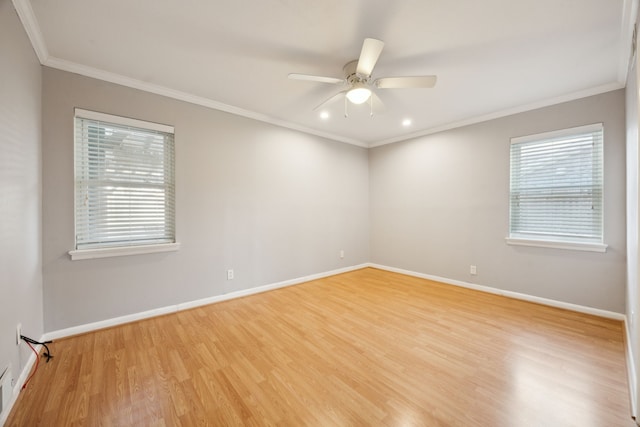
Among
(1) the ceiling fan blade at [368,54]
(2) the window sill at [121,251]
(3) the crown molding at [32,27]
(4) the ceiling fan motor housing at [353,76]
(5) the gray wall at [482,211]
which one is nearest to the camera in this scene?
(3) the crown molding at [32,27]

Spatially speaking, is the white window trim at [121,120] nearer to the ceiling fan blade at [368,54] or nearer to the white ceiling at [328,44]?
the white ceiling at [328,44]

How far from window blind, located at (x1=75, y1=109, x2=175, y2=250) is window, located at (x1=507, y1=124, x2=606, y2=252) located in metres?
4.45

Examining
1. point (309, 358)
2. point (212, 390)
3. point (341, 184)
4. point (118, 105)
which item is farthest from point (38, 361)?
point (341, 184)

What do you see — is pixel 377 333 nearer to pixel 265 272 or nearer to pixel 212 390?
pixel 212 390

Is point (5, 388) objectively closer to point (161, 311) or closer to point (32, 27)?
point (161, 311)

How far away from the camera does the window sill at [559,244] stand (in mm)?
2825

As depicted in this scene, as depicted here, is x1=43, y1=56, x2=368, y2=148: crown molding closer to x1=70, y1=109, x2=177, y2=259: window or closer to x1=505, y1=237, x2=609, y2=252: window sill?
x1=70, y1=109, x2=177, y2=259: window

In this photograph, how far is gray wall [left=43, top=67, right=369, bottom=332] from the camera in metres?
2.35

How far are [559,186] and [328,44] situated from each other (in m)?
3.22

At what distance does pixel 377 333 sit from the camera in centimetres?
248

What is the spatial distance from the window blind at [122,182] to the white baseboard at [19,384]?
0.94 metres

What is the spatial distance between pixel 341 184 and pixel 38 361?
421 centimetres

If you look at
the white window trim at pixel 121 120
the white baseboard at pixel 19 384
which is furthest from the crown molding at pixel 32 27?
the white baseboard at pixel 19 384

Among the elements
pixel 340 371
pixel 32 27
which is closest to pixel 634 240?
pixel 340 371
